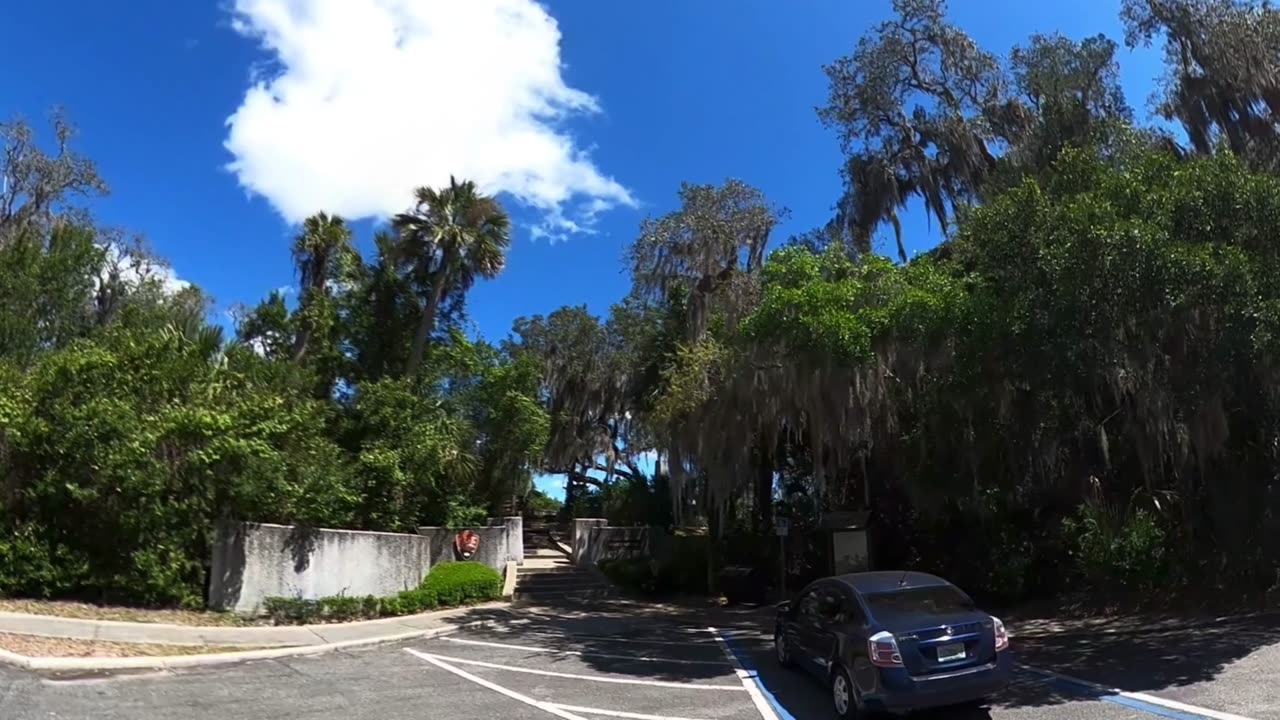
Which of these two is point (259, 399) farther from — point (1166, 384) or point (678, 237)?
point (1166, 384)

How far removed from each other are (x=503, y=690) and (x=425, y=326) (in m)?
16.1

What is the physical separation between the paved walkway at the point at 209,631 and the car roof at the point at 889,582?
7812 mm

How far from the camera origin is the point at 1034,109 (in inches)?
796

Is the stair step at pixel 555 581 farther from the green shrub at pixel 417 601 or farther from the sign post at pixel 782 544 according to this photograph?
the sign post at pixel 782 544

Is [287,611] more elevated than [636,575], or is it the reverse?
[287,611]

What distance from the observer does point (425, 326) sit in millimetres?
24484

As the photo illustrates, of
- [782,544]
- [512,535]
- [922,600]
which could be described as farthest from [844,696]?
[512,535]

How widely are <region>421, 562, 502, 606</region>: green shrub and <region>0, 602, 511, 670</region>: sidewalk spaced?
7.15 feet

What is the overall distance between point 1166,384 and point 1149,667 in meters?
4.32

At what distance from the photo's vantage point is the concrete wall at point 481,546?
19.8m

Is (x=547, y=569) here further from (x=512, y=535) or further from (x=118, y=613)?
(x=118, y=613)

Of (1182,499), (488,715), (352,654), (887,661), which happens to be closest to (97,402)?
(352,654)

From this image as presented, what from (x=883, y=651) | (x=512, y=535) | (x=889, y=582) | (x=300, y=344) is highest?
(x=300, y=344)

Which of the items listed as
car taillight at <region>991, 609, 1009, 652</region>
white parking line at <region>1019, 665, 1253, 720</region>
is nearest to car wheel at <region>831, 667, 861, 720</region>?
car taillight at <region>991, 609, 1009, 652</region>
